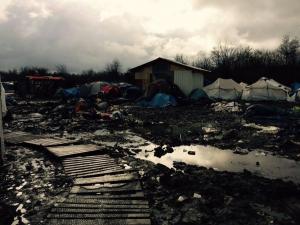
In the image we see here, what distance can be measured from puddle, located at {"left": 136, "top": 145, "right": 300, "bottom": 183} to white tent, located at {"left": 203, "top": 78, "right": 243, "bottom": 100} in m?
18.2

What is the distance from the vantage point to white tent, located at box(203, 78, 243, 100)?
27.2 m

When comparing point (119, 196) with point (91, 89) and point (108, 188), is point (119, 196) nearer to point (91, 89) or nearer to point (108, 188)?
point (108, 188)

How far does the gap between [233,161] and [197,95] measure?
18425 mm

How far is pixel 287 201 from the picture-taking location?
5164 mm

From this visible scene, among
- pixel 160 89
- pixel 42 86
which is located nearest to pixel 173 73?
pixel 160 89

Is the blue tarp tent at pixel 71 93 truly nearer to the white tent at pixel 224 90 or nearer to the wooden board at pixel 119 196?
the white tent at pixel 224 90

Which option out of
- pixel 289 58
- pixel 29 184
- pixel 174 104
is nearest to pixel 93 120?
pixel 174 104

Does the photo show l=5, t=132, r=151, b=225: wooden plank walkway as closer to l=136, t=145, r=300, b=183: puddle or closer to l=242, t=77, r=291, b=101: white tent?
l=136, t=145, r=300, b=183: puddle

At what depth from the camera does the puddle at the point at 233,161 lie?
23.0 ft

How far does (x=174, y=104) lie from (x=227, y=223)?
60.6ft

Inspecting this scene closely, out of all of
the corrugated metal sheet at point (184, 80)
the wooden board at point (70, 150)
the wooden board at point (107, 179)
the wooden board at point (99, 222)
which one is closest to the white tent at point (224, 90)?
the corrugated metal sheet at point (184, 80)

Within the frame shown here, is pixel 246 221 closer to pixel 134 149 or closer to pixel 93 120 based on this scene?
pixel 134 149

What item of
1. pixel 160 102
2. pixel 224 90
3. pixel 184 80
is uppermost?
pixel 184 80

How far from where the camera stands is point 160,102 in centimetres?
2264
